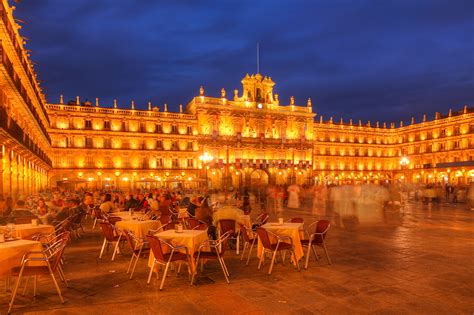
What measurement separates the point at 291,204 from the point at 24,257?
20703mm

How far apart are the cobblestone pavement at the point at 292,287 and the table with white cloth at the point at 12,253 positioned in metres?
0.58

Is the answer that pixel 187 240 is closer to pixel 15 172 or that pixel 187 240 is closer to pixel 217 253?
pixel 217 253

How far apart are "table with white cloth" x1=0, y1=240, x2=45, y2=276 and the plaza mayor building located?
33464 millimetres

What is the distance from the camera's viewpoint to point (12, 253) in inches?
241

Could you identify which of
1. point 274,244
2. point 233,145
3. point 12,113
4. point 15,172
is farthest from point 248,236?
point 233,145

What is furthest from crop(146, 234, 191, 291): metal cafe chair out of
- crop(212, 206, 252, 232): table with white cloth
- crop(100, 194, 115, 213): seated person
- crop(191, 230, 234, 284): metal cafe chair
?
crop(100, 194, 115, 213): seated person

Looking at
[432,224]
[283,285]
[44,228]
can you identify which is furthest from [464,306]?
[432,224]

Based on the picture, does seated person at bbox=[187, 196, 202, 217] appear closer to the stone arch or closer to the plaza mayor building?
the plaza mayor building

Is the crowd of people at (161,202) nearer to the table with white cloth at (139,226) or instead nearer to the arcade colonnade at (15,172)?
the arcade colonnade at (15,172)

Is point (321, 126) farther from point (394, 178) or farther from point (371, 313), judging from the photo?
point (371, 313)

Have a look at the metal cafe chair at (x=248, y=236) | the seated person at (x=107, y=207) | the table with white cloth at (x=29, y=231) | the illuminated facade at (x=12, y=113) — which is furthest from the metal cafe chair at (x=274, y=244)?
the illuminated facade at (x=12, y=113)

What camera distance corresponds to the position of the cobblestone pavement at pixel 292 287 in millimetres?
5652

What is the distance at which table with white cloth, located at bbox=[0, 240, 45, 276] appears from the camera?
6.02 meters

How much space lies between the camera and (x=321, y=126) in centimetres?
6762
